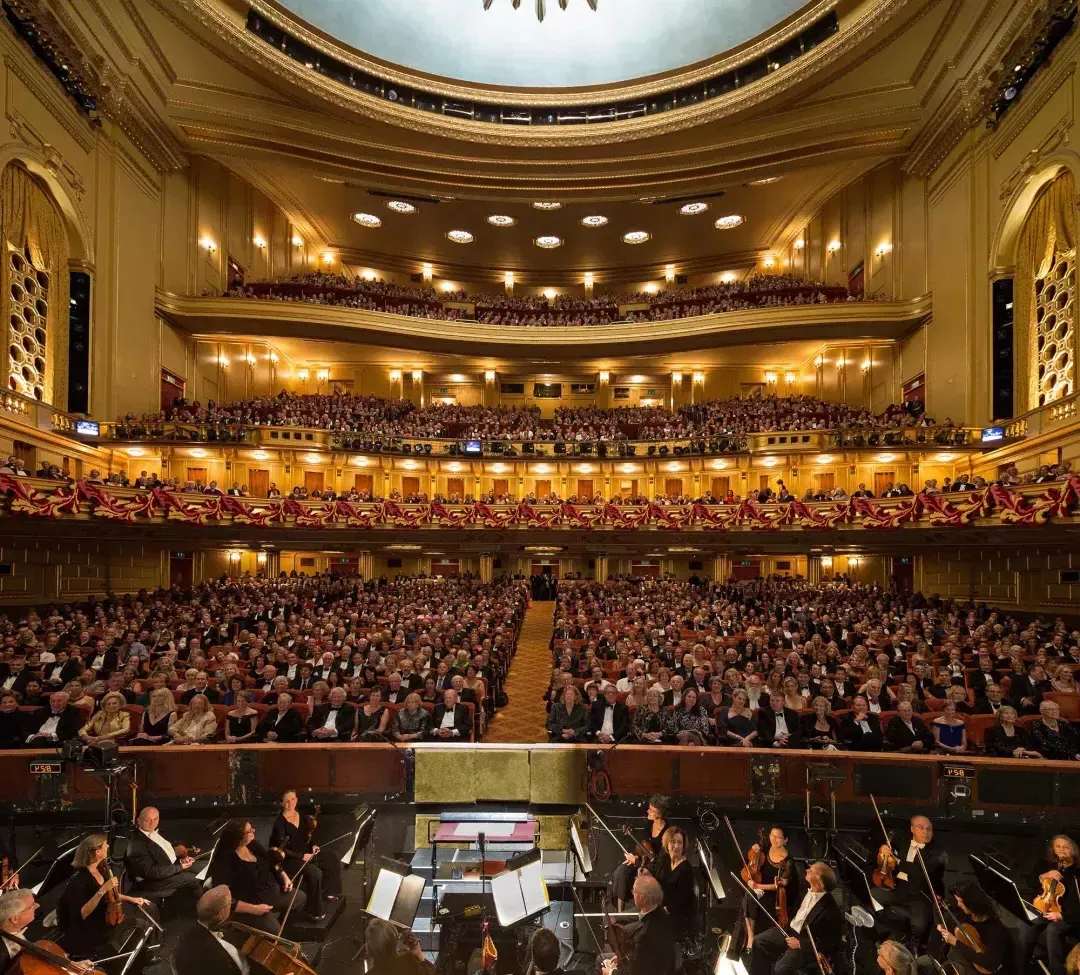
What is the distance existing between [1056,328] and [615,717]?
17.1m

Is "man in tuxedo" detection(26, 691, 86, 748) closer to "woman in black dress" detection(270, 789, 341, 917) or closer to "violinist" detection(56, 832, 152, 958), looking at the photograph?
"violinist" detection(56, 832, 152, 958)

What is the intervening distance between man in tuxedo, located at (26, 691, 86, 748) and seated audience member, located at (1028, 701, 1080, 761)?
9.79m

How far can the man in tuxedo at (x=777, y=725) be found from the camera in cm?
705

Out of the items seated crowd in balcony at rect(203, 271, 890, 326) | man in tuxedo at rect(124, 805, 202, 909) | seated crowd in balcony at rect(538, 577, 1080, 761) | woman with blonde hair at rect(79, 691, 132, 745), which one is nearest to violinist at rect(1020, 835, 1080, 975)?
seated crowd in balcony at rect(538, 577, 1080, 761)

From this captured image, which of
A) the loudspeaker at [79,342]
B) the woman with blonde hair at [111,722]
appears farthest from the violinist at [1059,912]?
the loudspeaker at [79,342]

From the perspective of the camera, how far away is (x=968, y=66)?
65.3ft

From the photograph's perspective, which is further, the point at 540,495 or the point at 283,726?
the point at 540,495

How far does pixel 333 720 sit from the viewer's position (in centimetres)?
764

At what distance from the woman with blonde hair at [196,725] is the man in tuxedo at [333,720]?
100 centimetres

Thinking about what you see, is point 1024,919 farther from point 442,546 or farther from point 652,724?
point 442,546

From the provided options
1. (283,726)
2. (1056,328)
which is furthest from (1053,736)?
(1056,328)

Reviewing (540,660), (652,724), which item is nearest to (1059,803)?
(652,724)

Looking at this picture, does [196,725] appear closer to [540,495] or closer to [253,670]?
[253,670]

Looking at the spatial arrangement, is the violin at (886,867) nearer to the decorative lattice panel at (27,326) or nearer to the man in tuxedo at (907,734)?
the man in tuxedo at (907,734)
